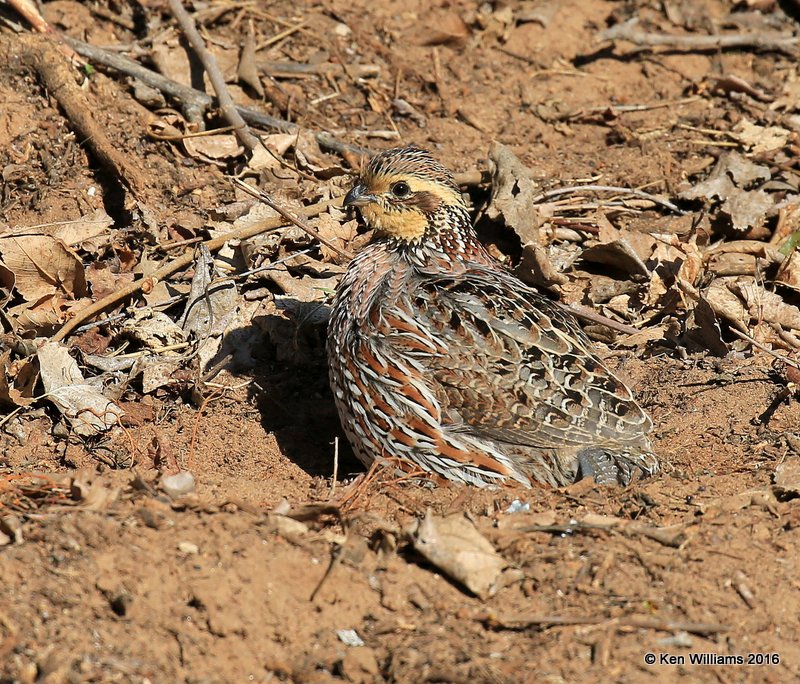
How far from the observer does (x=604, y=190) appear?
8906 millimetres

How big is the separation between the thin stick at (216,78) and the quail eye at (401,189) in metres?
2.38

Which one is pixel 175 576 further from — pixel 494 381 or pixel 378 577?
pixel 494 381

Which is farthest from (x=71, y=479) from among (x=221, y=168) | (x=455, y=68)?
(x=455, y=68)

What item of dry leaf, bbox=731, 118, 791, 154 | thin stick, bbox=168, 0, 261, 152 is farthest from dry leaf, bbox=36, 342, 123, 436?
dry leaf, bbox=731, 118, 791, 154

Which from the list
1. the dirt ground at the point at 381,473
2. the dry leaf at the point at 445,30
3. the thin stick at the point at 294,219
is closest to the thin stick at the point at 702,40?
the dirt ground at the point at 381,473

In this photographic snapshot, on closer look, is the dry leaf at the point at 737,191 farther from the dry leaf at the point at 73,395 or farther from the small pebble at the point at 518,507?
the dry leaf at the point at 73,395

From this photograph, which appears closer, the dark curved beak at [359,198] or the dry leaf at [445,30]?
the dark curved beak at [359,198]

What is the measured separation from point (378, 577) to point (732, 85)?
7.59m

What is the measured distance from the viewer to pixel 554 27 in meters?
11.0

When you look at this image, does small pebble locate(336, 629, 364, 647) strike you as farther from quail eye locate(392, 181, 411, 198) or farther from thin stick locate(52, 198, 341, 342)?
thin stick locate(52, 198, 341, 342)

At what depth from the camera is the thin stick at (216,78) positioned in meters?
8.77

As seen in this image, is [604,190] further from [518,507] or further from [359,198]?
[518,507]

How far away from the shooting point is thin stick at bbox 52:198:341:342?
7242mm

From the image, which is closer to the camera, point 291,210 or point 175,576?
point 175,576
